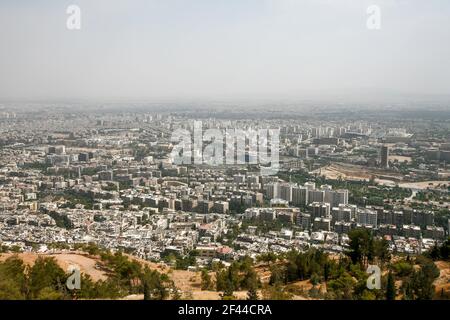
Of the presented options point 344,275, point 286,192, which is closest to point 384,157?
point 286,192

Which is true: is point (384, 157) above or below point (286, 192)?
above

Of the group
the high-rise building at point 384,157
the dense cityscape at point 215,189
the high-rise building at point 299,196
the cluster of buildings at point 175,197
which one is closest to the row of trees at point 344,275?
the dense cityscape at point 215,189

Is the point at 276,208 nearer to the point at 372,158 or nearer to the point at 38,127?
the point at 372,158

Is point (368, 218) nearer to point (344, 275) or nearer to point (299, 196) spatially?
point (299, 196)

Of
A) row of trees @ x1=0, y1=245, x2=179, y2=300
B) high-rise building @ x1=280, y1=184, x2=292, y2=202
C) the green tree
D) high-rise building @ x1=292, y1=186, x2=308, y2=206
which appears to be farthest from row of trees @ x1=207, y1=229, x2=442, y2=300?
high-rise building @ x1=280, y1=184, x2=292, y2=202

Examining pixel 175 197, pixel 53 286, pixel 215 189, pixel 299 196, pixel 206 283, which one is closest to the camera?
pixel 53 286

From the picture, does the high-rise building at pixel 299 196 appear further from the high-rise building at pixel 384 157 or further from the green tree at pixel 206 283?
the green tree at pixel 206 283

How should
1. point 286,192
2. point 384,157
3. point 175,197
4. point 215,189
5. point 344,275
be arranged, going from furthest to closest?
1. point 384,157
2. point 215,189
3. point 175,197
4. point 286,192
5. point 344,275

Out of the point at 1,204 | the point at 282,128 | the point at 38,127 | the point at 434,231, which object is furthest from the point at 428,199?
the point at 38,127

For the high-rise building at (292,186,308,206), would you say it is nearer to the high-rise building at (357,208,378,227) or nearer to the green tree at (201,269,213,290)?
the high-rise building at (357,208,378,227)

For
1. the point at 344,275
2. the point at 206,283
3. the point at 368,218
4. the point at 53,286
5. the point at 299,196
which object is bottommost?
the point at 368,218

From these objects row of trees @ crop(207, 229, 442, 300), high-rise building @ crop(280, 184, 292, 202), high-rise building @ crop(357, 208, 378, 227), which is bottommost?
high-rise building @ crop(357, 208, 378, 227)

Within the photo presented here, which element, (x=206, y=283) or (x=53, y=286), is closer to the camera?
(x=53, y=286)
